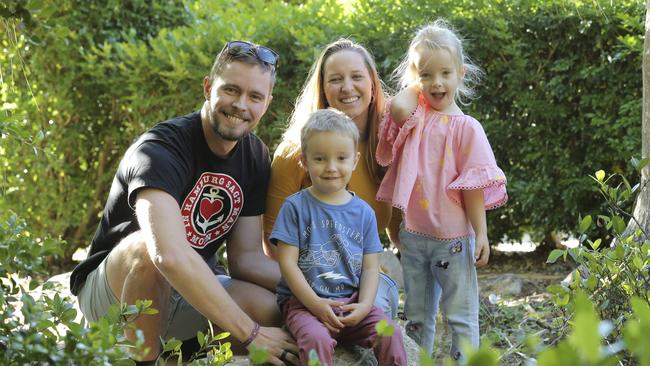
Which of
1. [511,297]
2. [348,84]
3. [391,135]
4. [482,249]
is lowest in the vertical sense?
[511,297]

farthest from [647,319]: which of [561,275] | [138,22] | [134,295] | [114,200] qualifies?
[138,22]

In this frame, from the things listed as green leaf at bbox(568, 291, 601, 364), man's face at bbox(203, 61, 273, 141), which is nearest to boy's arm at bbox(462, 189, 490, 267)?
man's face at bbox(203, 61, 273, 141)

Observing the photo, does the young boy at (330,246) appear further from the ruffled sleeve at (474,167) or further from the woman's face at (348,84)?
the ruffled sleeve at (474,167)

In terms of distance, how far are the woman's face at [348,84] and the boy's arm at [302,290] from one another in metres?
0.82

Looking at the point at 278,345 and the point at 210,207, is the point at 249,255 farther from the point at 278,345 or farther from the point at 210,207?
the point at 278,345

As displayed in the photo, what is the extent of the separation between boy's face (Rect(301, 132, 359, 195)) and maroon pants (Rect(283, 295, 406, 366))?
0.42m

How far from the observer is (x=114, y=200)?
3463 mm

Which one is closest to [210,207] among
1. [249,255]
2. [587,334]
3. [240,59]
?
[249,255]

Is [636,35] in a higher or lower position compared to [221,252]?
higher

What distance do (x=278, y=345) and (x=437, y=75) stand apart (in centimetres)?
134

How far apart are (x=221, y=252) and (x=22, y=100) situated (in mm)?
2498

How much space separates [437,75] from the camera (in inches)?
137

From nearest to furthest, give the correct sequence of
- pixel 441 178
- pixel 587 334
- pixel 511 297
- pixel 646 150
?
pixel 587 334
pixel 441 178
pixel 646 150
pixel 511 297

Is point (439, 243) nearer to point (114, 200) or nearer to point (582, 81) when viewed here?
point (114, 200)
